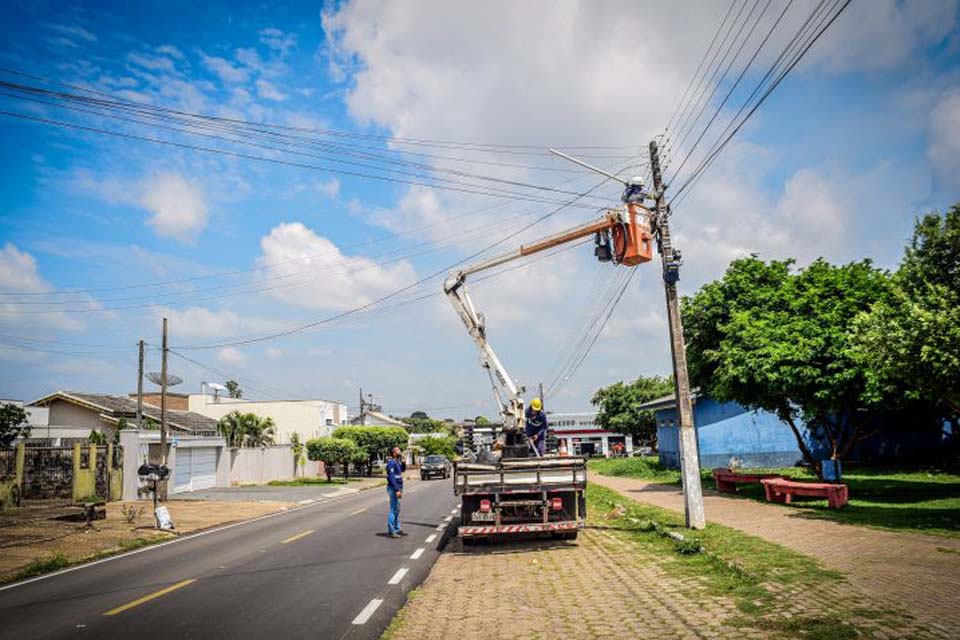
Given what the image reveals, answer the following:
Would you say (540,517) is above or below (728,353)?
below

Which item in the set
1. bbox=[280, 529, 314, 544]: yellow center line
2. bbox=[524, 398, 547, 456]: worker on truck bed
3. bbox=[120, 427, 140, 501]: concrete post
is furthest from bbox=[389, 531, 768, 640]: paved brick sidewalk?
bbox=[120, 427, 140, 501]: concrete post

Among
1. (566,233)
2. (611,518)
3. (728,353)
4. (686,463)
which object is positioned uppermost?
(566,233)

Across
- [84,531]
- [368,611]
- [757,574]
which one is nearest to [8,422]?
[84,531]

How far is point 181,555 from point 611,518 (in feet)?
34.1

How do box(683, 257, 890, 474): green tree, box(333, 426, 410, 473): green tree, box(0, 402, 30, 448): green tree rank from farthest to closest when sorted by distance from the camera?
box(333, 426, 410, 473): green tree → box(0, 402, 30, 448): green tree → box(683, 257, 890, 474): green tree

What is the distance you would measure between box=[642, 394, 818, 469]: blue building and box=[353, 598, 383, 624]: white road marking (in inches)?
1000

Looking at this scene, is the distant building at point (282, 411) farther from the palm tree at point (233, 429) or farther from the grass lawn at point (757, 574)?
the grass lawn at point (757, 574)

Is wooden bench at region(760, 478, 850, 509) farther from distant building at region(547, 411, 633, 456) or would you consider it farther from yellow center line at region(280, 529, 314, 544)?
distant building at region(547, 411, 633, 456)

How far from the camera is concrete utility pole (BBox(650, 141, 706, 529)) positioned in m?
12.6

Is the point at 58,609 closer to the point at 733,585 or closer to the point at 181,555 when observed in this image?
the point at 181,555

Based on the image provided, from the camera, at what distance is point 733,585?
25.9ft

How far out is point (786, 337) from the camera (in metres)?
19.0

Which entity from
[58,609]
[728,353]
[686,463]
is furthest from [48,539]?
[728,353]

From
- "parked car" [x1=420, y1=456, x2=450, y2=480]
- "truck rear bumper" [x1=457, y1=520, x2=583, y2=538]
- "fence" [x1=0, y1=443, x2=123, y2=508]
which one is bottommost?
"parked car" [x1=420, y1=456, x2=450, y2=480]
